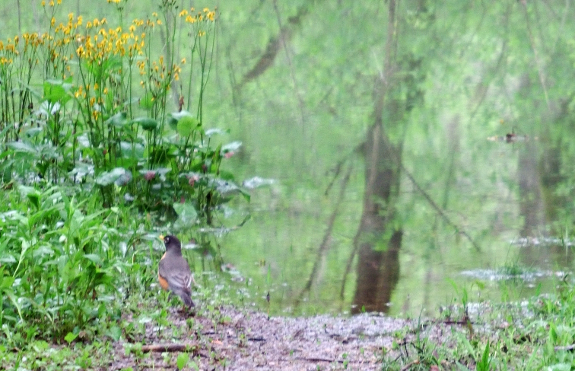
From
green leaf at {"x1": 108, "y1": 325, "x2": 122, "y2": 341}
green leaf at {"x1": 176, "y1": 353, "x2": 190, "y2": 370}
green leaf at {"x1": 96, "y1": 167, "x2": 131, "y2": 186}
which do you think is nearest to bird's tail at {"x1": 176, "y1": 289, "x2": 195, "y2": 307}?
green leaf at {"x1": 108, "y1": 325, "x2": 122, "y2": 341}

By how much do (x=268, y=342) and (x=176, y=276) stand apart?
62 centimetres

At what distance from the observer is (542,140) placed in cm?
902

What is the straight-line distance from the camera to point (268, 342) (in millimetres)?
4066

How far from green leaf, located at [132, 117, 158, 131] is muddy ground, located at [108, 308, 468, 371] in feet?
6.59

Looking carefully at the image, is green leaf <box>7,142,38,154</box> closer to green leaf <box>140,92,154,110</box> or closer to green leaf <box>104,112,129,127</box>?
green leaf <box>104,112,129,127</box>

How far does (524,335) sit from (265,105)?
24.8 ft

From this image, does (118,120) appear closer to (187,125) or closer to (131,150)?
(131,150)

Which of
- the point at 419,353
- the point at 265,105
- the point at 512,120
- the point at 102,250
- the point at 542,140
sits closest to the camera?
the point at 419,353

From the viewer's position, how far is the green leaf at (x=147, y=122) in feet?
20.1

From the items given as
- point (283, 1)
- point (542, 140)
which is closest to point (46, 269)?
point (542, 140)

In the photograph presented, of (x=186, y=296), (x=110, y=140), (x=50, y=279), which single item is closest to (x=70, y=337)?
(x=50, y=279)

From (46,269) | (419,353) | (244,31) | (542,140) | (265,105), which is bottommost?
(419,353)

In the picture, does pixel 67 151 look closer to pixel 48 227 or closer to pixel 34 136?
pixel 34 136

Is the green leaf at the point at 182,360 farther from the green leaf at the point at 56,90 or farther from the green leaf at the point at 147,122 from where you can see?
the green leaf at the point at 56,90
